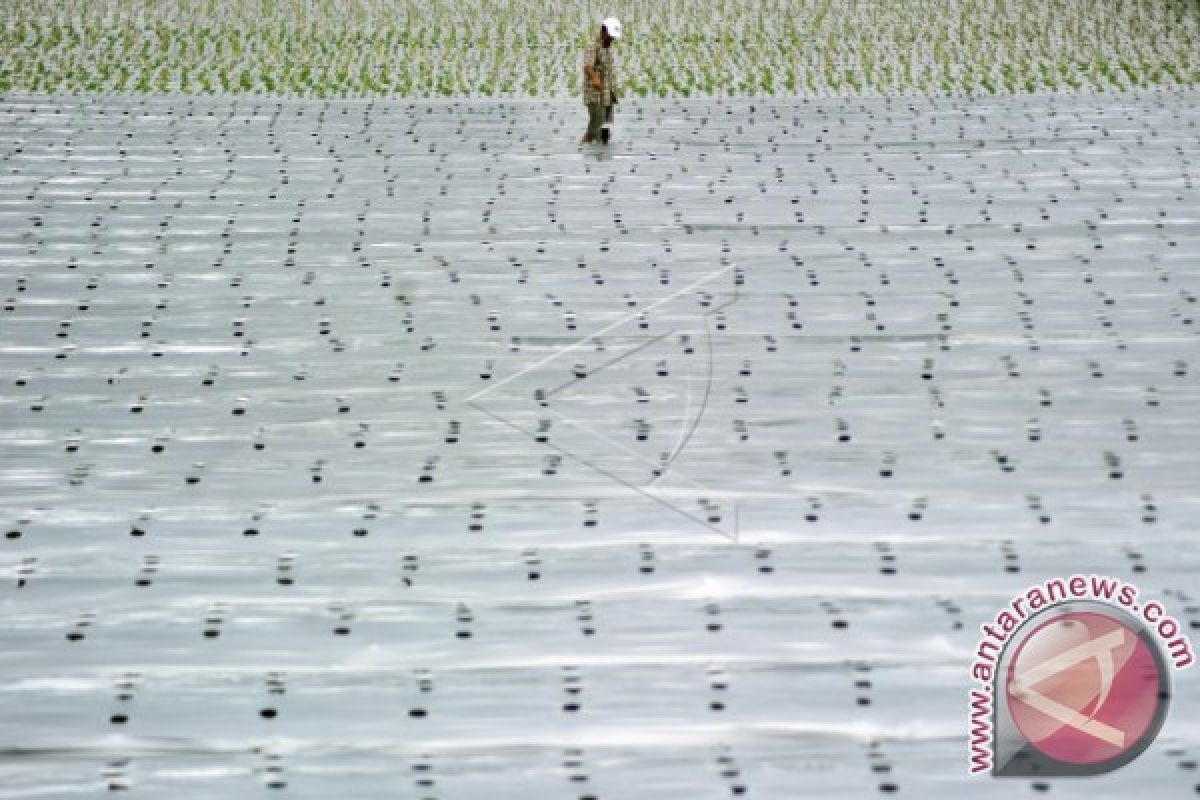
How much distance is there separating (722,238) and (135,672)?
15.0 ft

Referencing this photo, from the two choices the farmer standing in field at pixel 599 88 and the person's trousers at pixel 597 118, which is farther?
the person's trousers at pixel 597 118

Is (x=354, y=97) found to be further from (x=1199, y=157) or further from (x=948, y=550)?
(x=948, y=550)

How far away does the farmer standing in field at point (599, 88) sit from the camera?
10.9 m

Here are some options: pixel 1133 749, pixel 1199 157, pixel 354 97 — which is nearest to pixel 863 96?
pixel 1199 157

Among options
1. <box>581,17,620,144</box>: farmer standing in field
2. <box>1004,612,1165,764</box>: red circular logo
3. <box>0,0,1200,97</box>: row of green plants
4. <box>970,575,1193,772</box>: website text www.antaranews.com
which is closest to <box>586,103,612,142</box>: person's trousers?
<box>581,17,620,144</box>: farmer standing in field

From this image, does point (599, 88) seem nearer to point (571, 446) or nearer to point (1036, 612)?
point (571, 446)

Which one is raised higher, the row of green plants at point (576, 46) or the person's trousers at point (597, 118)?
the row of green plants at point (576, 46)

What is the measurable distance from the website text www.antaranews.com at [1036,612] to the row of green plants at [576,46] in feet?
24.5

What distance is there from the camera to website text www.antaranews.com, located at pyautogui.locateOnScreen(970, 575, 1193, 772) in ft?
17.4

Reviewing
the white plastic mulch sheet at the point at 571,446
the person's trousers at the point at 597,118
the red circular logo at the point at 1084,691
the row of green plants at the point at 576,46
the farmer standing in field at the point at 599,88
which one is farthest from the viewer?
the row of green plants at the point at 576,46

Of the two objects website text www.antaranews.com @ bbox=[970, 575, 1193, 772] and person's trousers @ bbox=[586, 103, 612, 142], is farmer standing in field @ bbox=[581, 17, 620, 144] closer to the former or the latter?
person's trousers @ bbox=[586, 103, 612, 142]

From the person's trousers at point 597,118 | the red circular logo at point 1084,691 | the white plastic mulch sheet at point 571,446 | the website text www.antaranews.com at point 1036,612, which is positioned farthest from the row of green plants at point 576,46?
the red circular logo at point 1084,691

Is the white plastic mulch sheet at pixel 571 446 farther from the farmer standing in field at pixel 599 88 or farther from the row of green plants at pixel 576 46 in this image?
the row of green plants at pixel 576 46

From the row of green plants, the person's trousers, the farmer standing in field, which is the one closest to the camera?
the farmer standing in field
